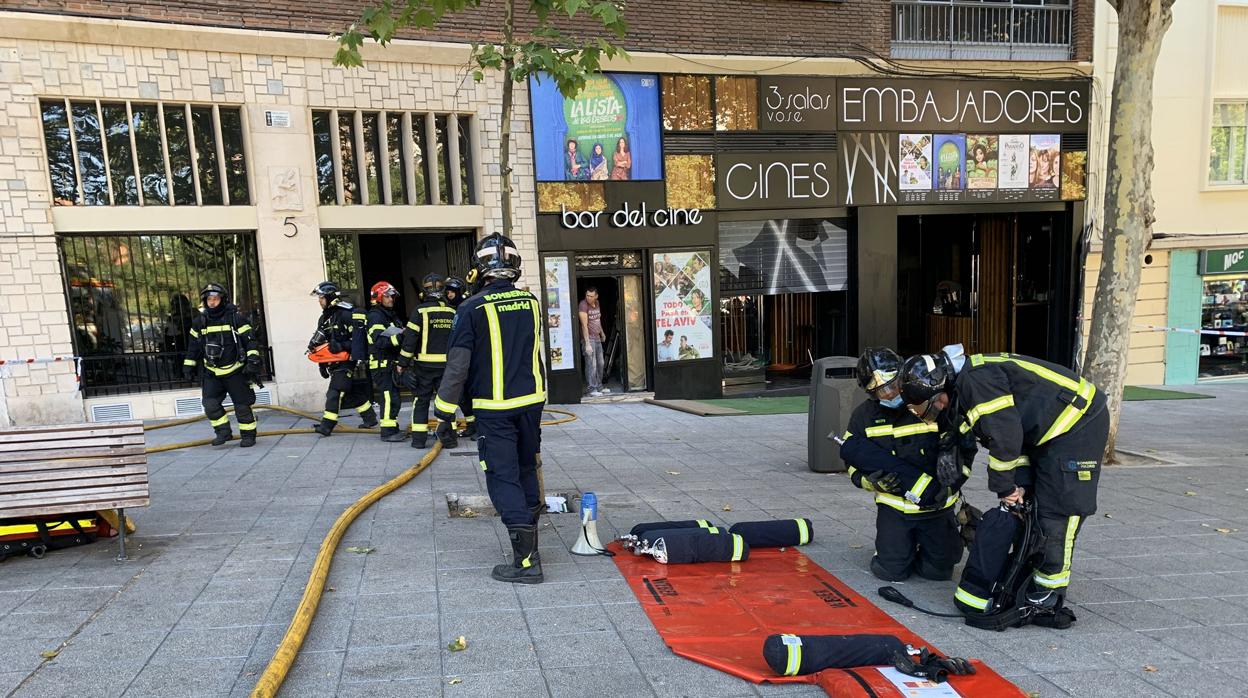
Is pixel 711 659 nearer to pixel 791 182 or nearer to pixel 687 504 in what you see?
pixel 687 504

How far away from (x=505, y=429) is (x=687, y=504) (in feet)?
7.37

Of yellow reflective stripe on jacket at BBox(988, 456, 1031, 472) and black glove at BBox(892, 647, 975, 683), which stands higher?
yellow reflective stripe on jacket at BBox(988, 456, 1031, 472)

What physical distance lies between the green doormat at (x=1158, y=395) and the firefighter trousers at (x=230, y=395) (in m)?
13.5

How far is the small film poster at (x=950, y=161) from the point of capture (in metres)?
13.3

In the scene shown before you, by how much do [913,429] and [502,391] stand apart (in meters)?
2.41

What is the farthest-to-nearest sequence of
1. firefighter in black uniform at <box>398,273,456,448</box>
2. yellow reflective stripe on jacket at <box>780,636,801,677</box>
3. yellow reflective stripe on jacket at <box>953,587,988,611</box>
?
firefighter in black uniform at <box>398,273,456,448</box>
yellow reflective stripe on jacket at <box>953,587,988,611</box>
yellow reflective stripe on jacket at <box>780,636,801,677</box>

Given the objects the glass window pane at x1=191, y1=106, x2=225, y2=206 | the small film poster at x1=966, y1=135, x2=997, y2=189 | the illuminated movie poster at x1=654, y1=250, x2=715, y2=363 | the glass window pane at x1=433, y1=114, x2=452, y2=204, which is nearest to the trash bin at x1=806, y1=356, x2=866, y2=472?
the illuminated movie poster at x1=654, y1=250, x2=715, y2=363

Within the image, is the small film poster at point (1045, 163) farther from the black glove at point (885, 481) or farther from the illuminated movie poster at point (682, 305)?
the black glove at point (885, 481)

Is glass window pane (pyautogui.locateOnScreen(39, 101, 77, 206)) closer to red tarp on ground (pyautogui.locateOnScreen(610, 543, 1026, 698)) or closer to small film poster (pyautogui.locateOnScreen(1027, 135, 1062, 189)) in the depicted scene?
red tarp on ground (pyautogui.locateOnScreen(610, 543, 1026, 698))

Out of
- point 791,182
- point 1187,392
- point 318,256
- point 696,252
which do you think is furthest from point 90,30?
point 1187,392

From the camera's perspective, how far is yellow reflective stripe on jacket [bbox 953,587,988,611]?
3785mm

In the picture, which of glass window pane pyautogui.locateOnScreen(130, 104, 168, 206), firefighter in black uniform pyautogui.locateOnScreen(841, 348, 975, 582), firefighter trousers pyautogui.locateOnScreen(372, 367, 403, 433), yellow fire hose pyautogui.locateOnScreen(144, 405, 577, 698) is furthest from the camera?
glass window pane pyautogui.locateOnScreen(130, 104, 168, 206)

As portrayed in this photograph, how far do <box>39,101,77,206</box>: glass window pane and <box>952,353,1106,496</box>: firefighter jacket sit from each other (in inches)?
433

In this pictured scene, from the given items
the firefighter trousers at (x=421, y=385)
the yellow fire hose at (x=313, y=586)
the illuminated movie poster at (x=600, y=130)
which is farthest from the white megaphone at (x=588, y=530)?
the illuminated movie poster at (x=600, y=130)
